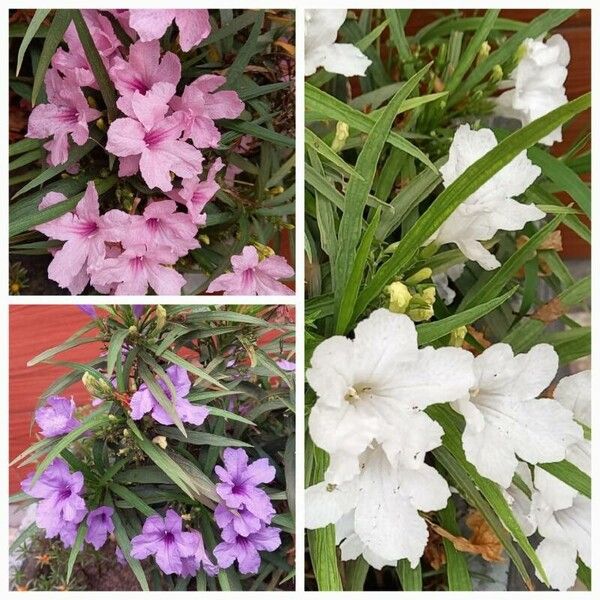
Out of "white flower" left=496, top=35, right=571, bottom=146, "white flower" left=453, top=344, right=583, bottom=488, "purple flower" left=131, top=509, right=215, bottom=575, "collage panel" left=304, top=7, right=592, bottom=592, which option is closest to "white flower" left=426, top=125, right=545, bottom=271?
"collage panel" left=304, top=7, right=592, bottom=592

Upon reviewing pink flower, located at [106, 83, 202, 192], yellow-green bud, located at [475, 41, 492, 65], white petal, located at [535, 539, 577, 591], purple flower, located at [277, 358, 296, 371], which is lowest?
white petal, located at [535, 539, 577, 591]

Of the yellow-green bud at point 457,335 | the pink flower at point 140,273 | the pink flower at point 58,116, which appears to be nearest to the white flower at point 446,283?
the yellow-green bud at point 457,335

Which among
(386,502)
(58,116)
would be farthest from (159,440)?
(58,116)

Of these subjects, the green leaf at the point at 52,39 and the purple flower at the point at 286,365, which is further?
the purple flower at the point at 286,365

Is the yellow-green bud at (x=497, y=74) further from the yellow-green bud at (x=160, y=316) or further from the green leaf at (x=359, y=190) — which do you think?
the yellow-green bud at (x=160, y=316)

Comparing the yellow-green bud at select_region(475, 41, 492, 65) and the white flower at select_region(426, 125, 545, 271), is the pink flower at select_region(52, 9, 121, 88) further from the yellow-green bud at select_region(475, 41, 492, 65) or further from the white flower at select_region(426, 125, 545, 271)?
the yellow-green bud at select_region(475, 41, 492, 65)
